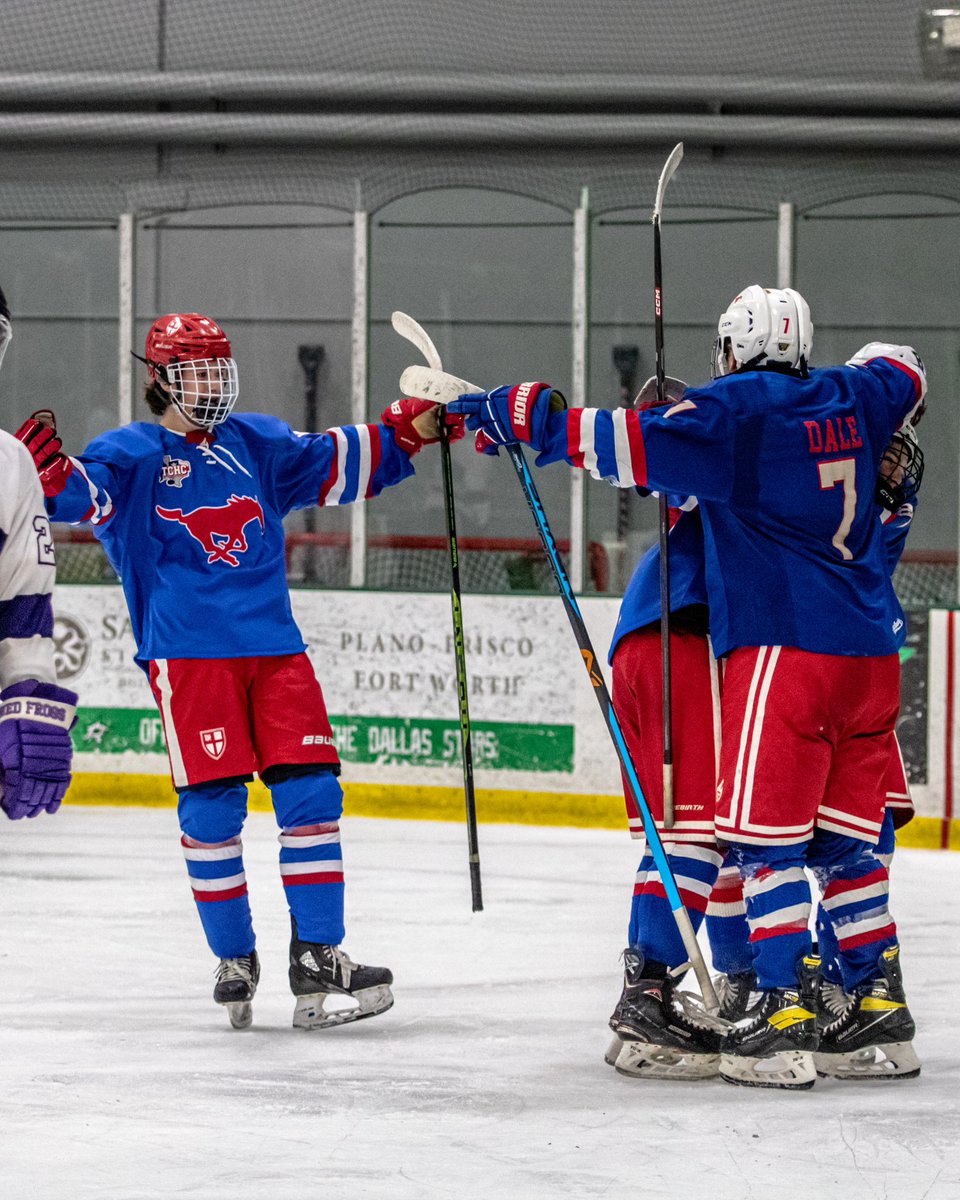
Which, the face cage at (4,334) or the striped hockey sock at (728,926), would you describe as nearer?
the face cage at (4,334)

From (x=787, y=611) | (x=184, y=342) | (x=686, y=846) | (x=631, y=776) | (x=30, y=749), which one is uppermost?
(x=184, y=342)

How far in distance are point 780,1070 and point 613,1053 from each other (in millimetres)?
→ 310

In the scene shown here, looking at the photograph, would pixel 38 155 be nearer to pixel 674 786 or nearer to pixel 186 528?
pixel 186 528

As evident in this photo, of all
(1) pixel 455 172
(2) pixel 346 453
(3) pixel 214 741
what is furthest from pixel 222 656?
(1) pixel 455 172

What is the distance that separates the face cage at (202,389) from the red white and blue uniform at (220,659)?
0.05m

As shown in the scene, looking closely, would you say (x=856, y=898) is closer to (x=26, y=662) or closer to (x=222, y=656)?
(x=222, y=656)

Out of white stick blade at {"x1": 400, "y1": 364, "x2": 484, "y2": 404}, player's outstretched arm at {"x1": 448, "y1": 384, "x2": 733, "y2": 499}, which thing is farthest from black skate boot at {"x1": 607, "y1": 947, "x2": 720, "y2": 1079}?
white stick blade at {"x1": 400, "y1": 364, "x2": 484, "y2": 404}

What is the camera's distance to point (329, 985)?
310cm

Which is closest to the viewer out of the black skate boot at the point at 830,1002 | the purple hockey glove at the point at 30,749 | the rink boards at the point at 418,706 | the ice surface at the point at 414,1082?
the purple hockey glove at the point at 30,749

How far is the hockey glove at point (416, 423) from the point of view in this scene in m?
3.34

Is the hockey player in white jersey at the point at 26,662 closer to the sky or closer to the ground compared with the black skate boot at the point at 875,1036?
closer to the sky

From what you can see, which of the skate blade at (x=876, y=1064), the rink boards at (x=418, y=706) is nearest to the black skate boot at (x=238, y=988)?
the skate blade at (x=876, y=1064)

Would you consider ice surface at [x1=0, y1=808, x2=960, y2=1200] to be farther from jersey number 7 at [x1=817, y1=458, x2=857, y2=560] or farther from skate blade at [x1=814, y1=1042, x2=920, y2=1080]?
jersey number 7 at [x1=817, y1=458, x2=857, y2=560]

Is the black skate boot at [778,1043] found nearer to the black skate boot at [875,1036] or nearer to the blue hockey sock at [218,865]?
the black skate boot at [875,1036]
